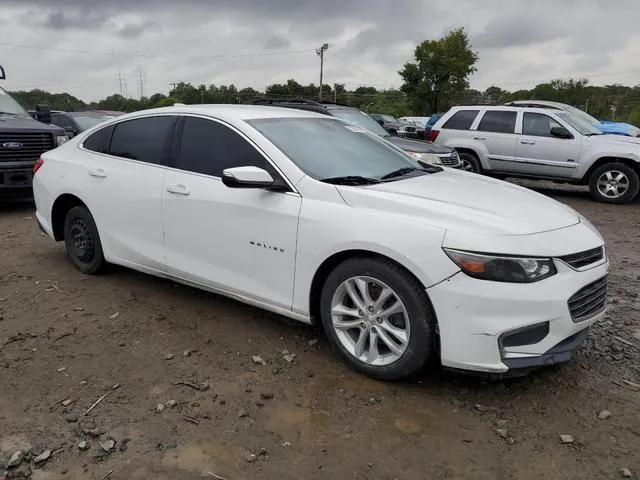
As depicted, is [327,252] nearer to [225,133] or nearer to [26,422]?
[225,133]

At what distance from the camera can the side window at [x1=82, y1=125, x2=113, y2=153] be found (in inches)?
193

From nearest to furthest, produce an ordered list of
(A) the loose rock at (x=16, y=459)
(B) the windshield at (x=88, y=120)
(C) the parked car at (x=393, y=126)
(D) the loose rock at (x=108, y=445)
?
(A) the loose rock at (x=16, y=459), (D) the loose rock at (x=108, y=445), (B) the windshield at (x=88, y=120), (C) the parked car at (x=393, y=126)

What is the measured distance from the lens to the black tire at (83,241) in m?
4.97

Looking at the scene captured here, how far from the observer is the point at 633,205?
1015 cm

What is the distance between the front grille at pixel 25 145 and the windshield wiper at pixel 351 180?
665cm

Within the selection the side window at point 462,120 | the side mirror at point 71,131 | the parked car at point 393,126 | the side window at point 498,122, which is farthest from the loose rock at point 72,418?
the side mirror at point 71,131

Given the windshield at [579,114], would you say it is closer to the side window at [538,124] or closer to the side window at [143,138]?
the side window at [538,124]

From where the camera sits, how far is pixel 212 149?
4098 millimetres

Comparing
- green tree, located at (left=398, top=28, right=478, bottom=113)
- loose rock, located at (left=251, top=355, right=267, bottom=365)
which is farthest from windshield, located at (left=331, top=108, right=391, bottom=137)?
green tree, located at (left=398, top=28, right=478, bottom=113)

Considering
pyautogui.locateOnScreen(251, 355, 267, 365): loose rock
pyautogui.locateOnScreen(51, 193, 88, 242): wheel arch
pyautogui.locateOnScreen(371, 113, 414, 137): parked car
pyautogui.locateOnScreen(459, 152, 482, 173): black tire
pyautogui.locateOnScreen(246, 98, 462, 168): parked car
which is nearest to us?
pyautogui.locateOnScreen(251, 355, 267, 365): loose rock

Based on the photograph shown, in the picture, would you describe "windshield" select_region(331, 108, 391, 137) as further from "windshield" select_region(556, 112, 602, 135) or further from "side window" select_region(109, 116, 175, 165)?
"side window" select_region(109, 116, 175, 165)

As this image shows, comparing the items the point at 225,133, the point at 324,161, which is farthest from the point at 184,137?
the point at 324,161

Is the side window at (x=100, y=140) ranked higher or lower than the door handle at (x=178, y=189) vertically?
higher

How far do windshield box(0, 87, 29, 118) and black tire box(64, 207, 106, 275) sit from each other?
533 cm
